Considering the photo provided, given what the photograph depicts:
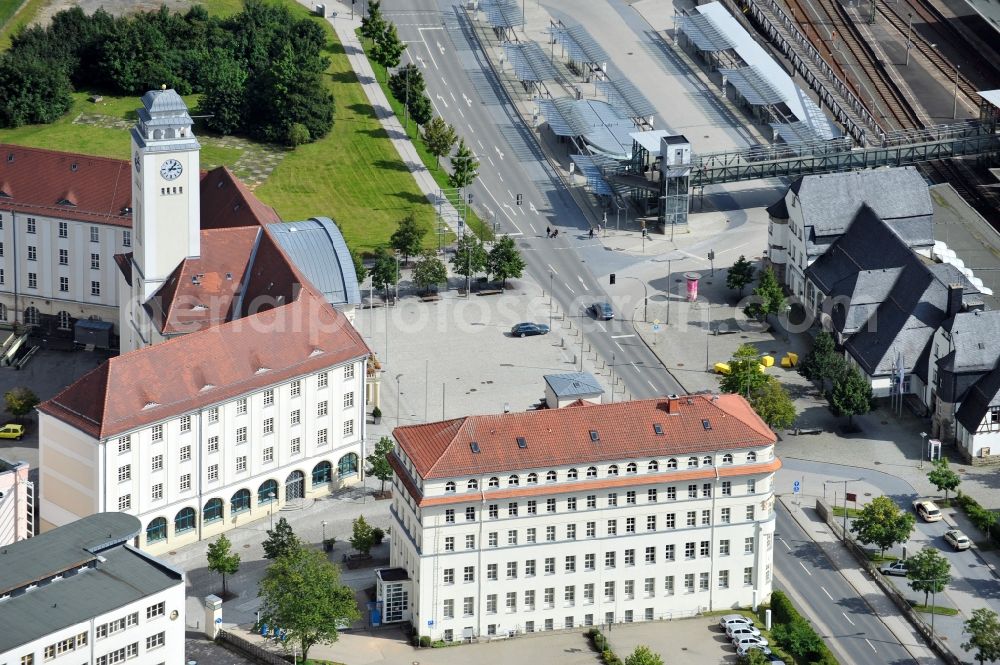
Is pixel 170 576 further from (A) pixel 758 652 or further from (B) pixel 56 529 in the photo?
A: (A) pixel 758 652

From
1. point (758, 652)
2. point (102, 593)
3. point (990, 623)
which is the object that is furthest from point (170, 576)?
point (990, 623)

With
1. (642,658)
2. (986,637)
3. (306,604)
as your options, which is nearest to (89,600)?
(306,604)

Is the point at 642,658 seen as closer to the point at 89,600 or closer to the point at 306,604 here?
the point at 306,604

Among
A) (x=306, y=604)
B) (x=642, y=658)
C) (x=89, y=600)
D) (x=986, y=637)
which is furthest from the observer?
(x=986, y=637)

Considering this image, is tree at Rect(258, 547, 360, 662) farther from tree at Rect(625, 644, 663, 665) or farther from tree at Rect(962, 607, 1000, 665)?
tree at Rect(962, 607, 1000, 665)

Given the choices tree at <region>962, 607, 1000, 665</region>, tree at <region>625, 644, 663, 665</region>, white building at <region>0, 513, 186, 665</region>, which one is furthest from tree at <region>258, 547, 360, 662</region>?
tree at <region>962, 607, 1000, 665</region>
